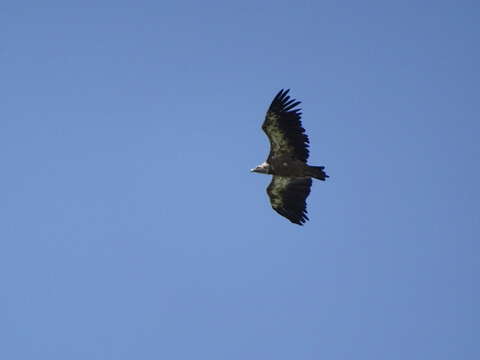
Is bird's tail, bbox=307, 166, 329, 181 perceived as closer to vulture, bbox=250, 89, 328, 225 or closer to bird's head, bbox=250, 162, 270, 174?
vulture, bbox=250, 89, 328, 225

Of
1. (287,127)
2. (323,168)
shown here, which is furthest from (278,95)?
(323,168)

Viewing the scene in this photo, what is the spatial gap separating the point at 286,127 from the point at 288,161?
1356 mm

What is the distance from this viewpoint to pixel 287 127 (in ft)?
91.1

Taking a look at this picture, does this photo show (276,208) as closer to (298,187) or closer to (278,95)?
(298,187)

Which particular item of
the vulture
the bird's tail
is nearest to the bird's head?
the vulture

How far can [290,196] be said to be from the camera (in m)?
29.4

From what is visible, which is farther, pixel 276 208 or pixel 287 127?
pixel 276 208

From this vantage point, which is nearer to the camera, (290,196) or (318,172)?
(318,172)

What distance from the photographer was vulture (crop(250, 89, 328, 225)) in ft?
90.7

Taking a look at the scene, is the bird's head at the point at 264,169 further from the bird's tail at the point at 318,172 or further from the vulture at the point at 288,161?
the bird's tail at the point at 318,172

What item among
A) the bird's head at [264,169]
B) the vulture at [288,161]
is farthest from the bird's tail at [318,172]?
the bird's head at [264,169]

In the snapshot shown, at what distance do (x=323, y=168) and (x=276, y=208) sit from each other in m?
3.55

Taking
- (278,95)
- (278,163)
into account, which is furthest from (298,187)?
(278,95)

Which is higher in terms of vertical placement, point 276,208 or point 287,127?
point 287,127
